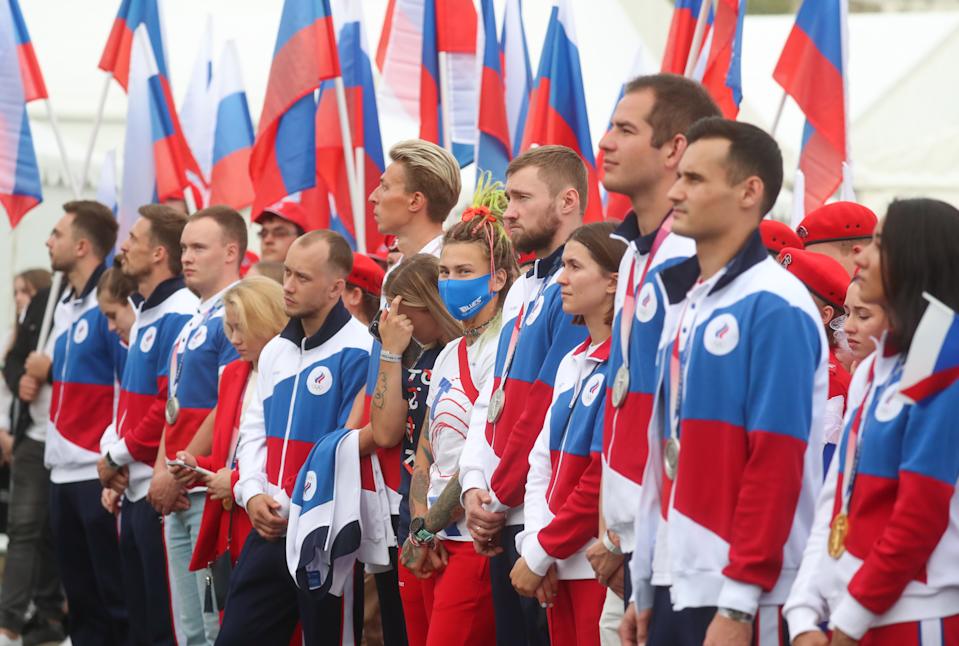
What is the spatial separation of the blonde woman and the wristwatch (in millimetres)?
1462

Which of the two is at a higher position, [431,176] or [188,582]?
[431,176]

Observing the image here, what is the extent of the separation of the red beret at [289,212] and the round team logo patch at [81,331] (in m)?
1.15

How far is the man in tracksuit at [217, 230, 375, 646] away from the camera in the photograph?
6.17 metres

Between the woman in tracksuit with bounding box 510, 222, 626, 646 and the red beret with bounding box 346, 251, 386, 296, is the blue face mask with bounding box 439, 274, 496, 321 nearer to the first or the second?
the woman in tracksuit with bounding box 510, 222, 626, 646

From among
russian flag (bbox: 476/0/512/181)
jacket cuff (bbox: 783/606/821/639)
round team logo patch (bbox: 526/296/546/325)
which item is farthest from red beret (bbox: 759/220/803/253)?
russian flag (bbox: 476/0/512/181)

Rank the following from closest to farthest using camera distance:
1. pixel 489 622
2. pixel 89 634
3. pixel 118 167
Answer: pixel 489 622
pixel 89 634
pixel 118 167

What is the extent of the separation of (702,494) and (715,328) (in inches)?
16.1

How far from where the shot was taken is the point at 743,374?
3.57 m

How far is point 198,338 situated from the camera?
7.15 m

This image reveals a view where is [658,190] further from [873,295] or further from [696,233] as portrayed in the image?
[873,295]

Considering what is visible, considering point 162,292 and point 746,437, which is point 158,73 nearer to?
point 162,292

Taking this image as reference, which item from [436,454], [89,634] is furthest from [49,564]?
[436,454]

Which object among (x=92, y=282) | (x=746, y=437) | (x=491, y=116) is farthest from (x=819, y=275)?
(x=92, y=282)

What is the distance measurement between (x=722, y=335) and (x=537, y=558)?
1.28 m
